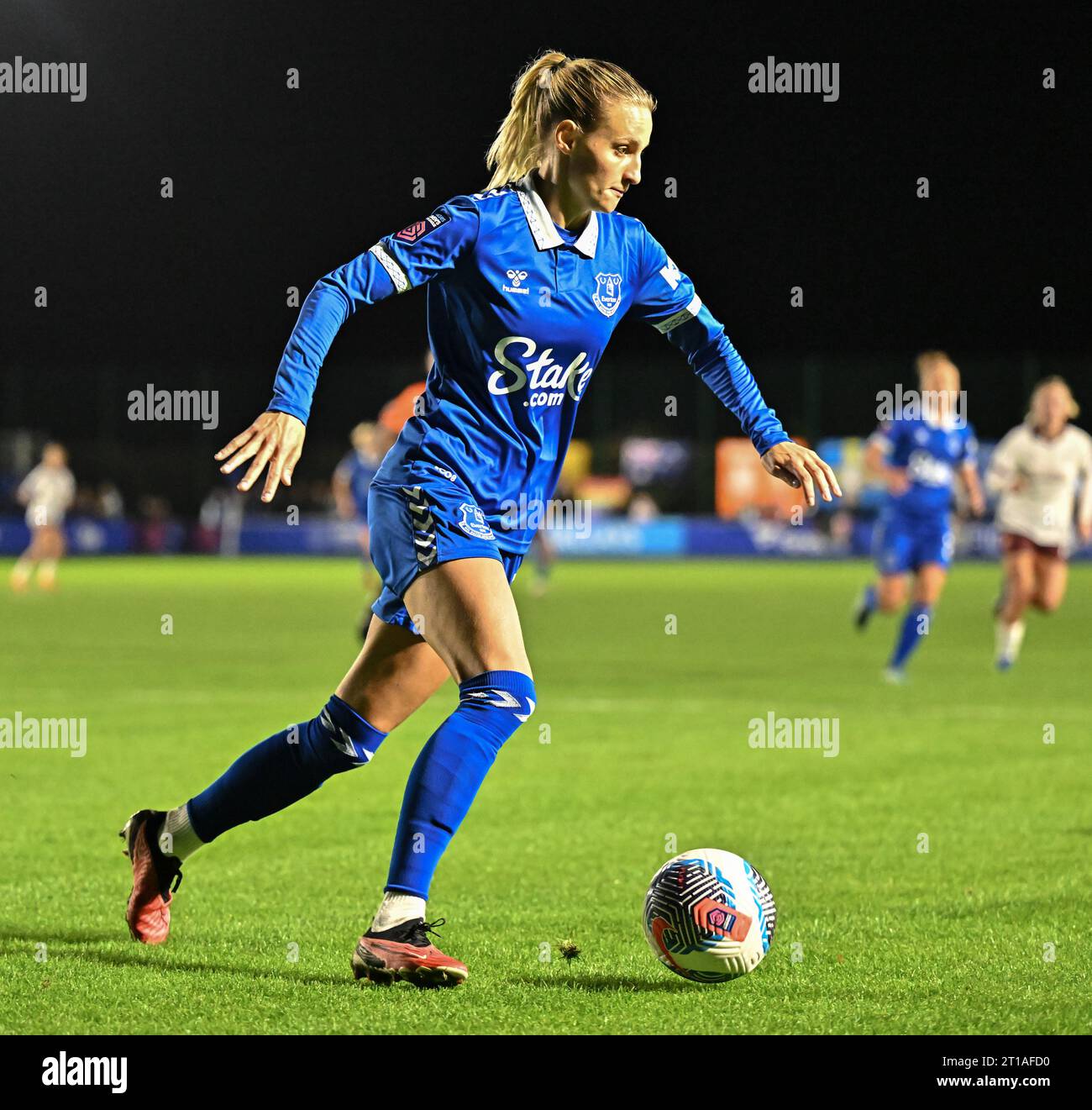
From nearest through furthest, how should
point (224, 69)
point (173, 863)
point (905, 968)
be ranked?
1. point (905, 968)
2. point (173, 863)
3. point (224, 69)

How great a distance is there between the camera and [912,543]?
45.7 ft

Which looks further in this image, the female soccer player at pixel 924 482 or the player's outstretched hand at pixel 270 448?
the female soccer player at pixel 924 482

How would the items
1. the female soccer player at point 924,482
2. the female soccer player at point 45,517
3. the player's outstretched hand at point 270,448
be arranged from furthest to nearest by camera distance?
1. the female soccer player at point 45,517
2. the female soccer player at point 924,482
3. the player's outstretched hand at point 270,448

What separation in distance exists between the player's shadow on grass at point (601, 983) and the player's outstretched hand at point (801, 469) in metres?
1.40

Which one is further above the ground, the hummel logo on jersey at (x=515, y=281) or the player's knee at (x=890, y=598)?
the hummel logo on jersey at (x=515, y=281)

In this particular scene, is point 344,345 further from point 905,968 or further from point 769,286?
point 905,968

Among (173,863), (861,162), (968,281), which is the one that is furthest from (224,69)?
(173,863)

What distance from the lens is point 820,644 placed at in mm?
16453

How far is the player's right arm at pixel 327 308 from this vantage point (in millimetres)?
3914

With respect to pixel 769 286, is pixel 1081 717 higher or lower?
lower

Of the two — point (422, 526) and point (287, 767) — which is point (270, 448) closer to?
point (422, 526)

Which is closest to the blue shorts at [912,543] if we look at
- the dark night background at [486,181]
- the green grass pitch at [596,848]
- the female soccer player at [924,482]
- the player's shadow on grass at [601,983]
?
the female soccer player at [924,482]

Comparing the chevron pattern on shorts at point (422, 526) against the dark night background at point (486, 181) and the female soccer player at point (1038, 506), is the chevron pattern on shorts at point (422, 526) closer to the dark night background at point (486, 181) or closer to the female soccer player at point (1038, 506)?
the female soccer player at point (1038, 506)

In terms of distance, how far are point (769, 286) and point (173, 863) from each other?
35868 mm
